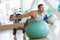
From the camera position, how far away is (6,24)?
8.34 ft

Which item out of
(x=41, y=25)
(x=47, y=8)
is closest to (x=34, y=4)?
(x=47, y=8)

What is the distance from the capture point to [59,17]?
257 centimetres

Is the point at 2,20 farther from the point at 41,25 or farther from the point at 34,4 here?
the point at 41,25

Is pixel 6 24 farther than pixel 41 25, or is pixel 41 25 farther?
pixel 6 24

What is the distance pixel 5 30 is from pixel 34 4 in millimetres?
651

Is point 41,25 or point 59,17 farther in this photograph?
point 59,17

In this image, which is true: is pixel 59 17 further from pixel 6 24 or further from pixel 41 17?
pixel 6 24

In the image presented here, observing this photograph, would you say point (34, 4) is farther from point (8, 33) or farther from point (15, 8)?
point (8, 33)

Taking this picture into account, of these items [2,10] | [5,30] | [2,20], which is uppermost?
[2,10]

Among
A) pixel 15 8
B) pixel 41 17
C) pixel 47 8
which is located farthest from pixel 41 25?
pixel 15 8

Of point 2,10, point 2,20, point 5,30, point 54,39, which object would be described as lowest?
point 54,39

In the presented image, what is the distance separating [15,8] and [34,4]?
1.09 ft

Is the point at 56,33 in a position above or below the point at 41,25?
below

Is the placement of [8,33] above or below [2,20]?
below
